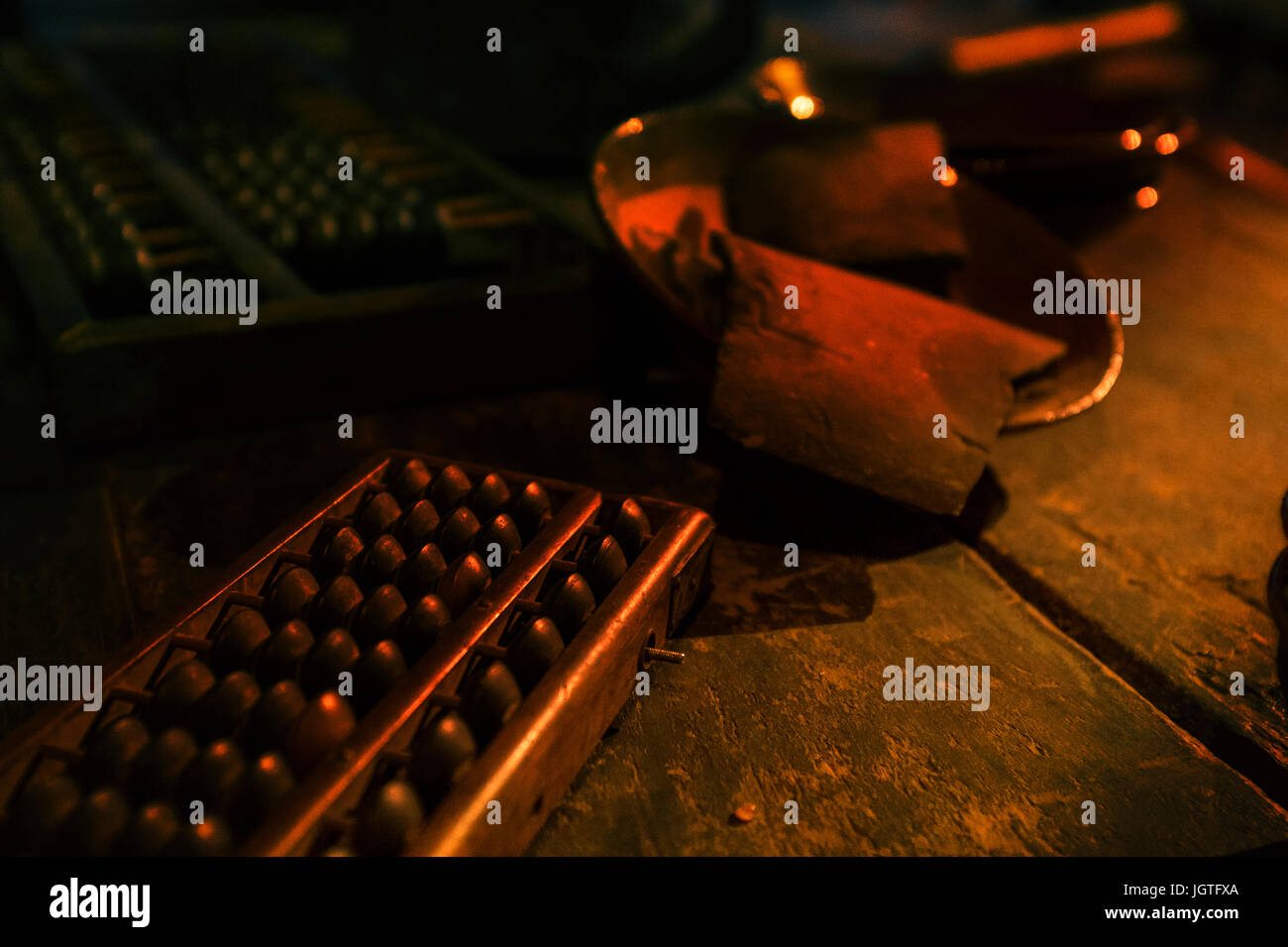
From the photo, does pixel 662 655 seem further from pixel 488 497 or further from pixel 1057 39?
pixel 1057 39

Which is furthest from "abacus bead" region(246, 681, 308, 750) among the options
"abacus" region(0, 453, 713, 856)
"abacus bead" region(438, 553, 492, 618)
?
"abacus bead" region(438, 553, 492, 618)

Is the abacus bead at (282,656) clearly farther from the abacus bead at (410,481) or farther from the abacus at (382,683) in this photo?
the abacus bead at (410,481)

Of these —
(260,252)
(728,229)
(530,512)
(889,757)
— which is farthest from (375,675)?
(260,252)

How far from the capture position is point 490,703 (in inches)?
39.2

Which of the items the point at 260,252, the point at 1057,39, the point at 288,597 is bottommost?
the point at 288,597

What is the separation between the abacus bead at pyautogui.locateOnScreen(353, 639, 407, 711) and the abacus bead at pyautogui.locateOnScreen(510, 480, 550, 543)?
31 centimetres

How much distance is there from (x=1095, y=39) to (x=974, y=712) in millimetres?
4173

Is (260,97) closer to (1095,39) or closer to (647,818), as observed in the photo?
(647,818)

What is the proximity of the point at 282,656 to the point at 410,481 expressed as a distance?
1.18ft

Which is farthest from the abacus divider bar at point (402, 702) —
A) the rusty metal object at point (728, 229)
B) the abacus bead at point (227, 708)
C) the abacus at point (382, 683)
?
the rusty metal object at point (728, 229)

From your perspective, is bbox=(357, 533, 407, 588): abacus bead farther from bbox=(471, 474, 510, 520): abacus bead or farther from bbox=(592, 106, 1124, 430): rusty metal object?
bbox=(592, 106, 1124, 430): rusty metal object

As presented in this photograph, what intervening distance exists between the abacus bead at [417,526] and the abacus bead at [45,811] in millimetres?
476
